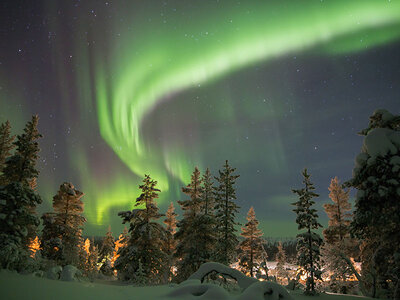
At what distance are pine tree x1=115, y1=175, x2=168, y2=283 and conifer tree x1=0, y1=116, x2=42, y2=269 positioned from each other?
810cm

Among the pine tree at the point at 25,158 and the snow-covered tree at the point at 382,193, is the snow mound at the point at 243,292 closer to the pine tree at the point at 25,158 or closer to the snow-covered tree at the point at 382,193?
the snow-covered tree at the point at 382,193

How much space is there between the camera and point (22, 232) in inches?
642

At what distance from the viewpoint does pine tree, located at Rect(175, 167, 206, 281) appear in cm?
2236

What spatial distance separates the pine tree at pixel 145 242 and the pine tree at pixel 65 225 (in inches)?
183

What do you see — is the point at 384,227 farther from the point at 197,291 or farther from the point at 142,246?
the point at 142,246

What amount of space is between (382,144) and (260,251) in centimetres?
2585

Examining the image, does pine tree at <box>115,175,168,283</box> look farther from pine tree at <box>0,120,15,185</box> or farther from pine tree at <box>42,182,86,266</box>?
pine tree at <box>0,120,15,185</box>

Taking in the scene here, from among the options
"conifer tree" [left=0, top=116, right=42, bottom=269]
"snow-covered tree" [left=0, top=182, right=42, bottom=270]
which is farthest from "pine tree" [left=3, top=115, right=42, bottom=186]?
"snow-covered tree" [left=0, top=182, right=42, bottom=270]

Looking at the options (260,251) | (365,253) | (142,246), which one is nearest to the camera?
(365,253)

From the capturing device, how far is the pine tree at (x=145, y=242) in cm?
2158

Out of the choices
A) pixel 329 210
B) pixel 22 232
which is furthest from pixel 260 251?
pixel 22 232

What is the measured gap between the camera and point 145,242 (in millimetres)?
22094

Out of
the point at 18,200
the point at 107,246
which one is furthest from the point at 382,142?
the point at 107,246

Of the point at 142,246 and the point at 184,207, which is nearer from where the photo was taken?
the point at 142,246
